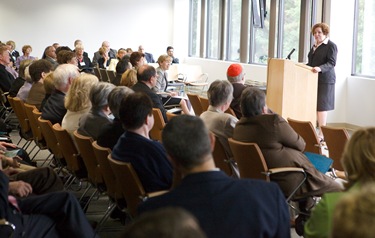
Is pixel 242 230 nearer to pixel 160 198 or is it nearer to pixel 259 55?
pixel 160 198

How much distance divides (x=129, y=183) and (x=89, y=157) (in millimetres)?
1033

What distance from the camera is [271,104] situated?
890 cm

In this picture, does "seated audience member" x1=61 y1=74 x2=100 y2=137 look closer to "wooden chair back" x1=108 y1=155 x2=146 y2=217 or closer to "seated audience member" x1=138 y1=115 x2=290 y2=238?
"wooden chair back" x1=108 y1=155 x2=146 y2=217

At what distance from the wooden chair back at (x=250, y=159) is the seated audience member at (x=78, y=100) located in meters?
1.73

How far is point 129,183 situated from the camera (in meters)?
3.78

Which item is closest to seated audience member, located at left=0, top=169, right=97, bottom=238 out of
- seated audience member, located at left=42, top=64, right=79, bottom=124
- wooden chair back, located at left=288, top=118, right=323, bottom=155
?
wooden chair back, located at left=288, top=118, right=323, bottom=155

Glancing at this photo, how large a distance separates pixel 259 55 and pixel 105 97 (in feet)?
37.0

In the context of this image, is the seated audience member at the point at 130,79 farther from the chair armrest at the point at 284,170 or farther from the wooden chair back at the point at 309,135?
the chair armrest at the point at 284,170

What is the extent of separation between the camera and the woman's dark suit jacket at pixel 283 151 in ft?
14.8

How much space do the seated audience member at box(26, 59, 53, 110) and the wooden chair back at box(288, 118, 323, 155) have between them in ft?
11.4

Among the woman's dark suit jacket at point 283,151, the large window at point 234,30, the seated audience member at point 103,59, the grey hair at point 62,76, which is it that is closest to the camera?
the woman's dark suit jacket at point 283,151

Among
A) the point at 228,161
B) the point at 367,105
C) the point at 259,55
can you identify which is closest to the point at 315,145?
the point at 228,161

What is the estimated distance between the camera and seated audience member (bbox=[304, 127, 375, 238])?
2.39m

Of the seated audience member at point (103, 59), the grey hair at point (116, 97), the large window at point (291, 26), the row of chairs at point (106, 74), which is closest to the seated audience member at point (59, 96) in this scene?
the grey hair at point (116, 97)
